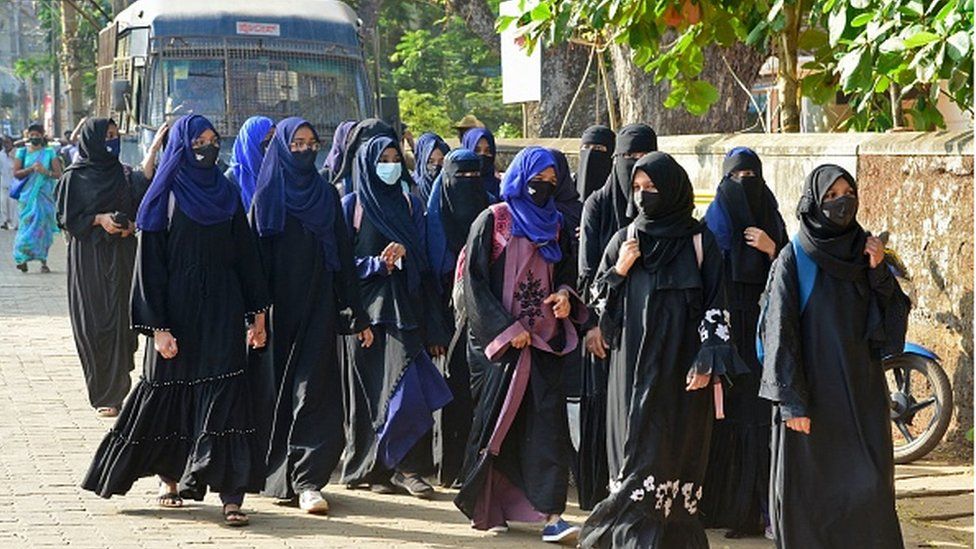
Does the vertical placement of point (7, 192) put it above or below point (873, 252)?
above

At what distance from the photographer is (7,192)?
104ft

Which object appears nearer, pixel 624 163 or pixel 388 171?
pixel 624 163

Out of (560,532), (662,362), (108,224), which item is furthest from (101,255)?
(662,362)

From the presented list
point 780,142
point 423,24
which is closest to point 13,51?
point 423,24

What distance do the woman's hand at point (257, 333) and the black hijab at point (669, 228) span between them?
6.74ft

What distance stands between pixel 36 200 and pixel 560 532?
1545cm

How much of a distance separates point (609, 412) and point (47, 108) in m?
61.8

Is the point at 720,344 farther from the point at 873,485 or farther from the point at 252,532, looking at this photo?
the point at 252,532

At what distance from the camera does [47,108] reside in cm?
6669

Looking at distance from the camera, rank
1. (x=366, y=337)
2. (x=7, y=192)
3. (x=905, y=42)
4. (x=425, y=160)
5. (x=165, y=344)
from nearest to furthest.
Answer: (x=905, y=42), (x=165, y=344), (x=366, y=337), (x=425, y=160), (x=7, y=192)

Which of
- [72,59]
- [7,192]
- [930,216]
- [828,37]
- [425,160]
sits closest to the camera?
[828,37]

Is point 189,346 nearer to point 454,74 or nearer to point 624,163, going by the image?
point 624,163

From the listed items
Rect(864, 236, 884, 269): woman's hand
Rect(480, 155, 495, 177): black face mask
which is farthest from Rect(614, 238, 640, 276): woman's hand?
Rect(480, 155, 495, 177): black face mask

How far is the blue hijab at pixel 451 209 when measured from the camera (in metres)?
9.25
